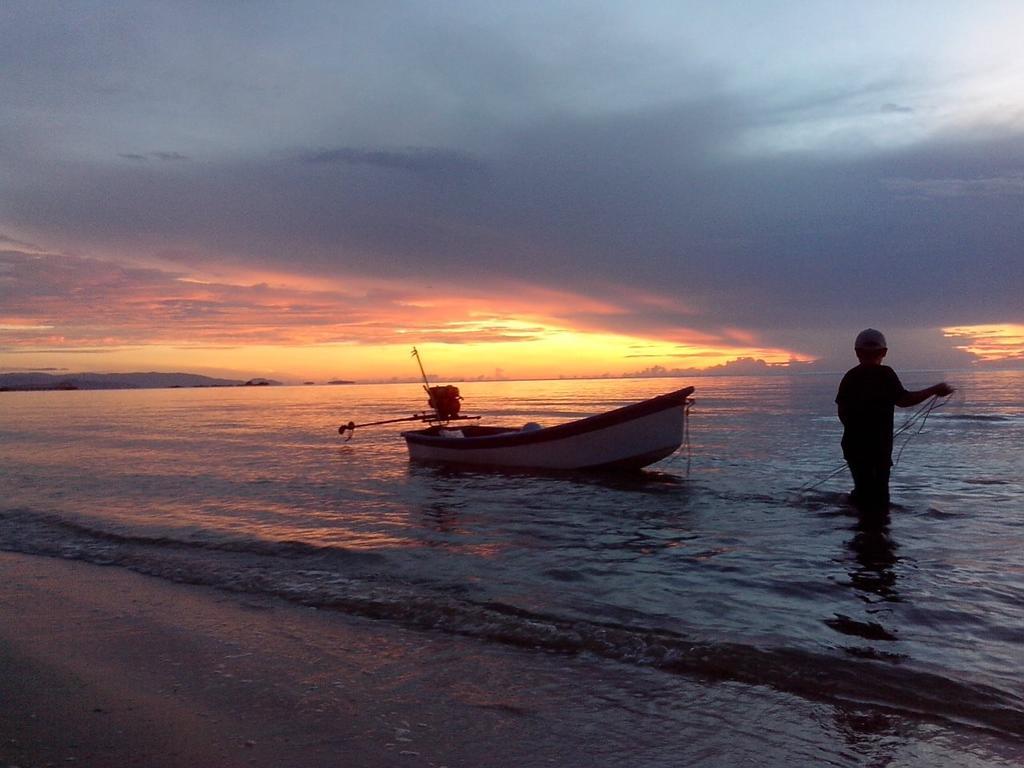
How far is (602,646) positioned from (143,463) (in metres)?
21.5

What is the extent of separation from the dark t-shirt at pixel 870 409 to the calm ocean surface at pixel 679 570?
4.24 ft

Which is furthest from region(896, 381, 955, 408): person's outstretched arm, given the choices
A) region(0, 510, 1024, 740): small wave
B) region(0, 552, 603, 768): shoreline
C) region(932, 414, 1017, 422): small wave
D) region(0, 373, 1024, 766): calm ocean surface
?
region(932, 414, 1017, 422): small wave

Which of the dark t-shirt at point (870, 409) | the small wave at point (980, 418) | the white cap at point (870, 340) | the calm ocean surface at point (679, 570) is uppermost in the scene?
the white cap at point (870, 340)

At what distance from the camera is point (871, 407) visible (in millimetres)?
10133

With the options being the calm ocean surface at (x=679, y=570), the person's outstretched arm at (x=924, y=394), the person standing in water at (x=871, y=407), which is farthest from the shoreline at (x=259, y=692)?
the person standing in water at (x=871, y=407)

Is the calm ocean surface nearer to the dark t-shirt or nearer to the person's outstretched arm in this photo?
the dark t-shirt

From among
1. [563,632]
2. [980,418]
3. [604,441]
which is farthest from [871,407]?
[980,418]

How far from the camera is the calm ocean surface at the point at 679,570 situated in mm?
4676

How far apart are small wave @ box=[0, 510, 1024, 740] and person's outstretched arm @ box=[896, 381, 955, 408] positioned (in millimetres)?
4088

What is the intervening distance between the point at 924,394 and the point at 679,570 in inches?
158

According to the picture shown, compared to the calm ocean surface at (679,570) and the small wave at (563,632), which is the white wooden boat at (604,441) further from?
the small wave at (563,632)

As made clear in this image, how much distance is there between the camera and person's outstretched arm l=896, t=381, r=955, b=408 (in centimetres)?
925

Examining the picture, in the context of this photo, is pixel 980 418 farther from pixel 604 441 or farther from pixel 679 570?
pixel 679 570

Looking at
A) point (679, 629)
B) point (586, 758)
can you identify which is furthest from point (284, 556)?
point (586, 758)
